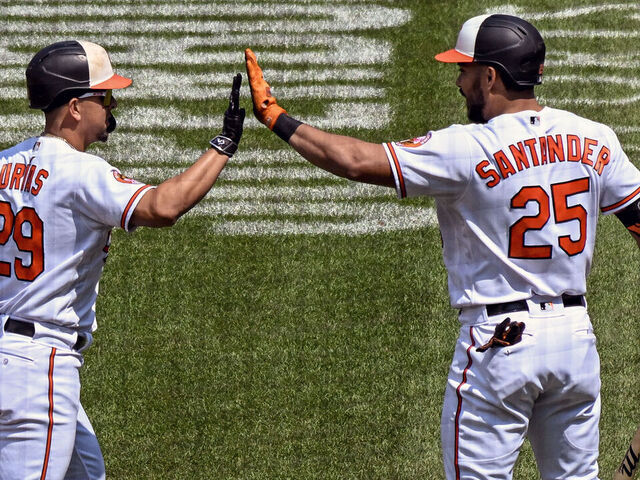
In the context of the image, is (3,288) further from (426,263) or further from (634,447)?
(426,263)

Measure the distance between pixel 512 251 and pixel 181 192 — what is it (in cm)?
132

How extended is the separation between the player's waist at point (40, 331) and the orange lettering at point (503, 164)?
6.08 feet

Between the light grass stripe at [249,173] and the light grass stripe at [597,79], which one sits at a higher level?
the light grass stripe at [597,79]

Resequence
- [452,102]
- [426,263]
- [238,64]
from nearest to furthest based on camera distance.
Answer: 1. [426,263]
2. [452,102]
3. [238,64]

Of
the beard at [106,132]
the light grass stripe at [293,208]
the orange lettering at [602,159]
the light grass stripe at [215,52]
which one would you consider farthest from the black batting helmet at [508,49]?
the light grass stripe at [215,52]

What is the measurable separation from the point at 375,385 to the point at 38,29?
5420 mm

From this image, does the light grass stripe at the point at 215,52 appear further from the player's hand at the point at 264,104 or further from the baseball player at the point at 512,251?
the baseball player at the point at 512,251

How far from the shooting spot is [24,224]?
4121 mm

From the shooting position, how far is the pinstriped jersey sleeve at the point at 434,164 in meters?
3.92

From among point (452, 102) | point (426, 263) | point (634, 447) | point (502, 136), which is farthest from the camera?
point (452, 102)

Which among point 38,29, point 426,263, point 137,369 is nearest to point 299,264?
point 426,263

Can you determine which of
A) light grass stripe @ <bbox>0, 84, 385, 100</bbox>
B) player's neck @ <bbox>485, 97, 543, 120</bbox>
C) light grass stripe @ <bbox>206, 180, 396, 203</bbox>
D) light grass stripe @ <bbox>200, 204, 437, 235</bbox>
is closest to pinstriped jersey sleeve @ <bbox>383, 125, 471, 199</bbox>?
player's neck @ <bbox>485, 97, 543, 120</bbox>

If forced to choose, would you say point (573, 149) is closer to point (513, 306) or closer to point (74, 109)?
point (513, 306)

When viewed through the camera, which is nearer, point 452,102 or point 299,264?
point 299,264
